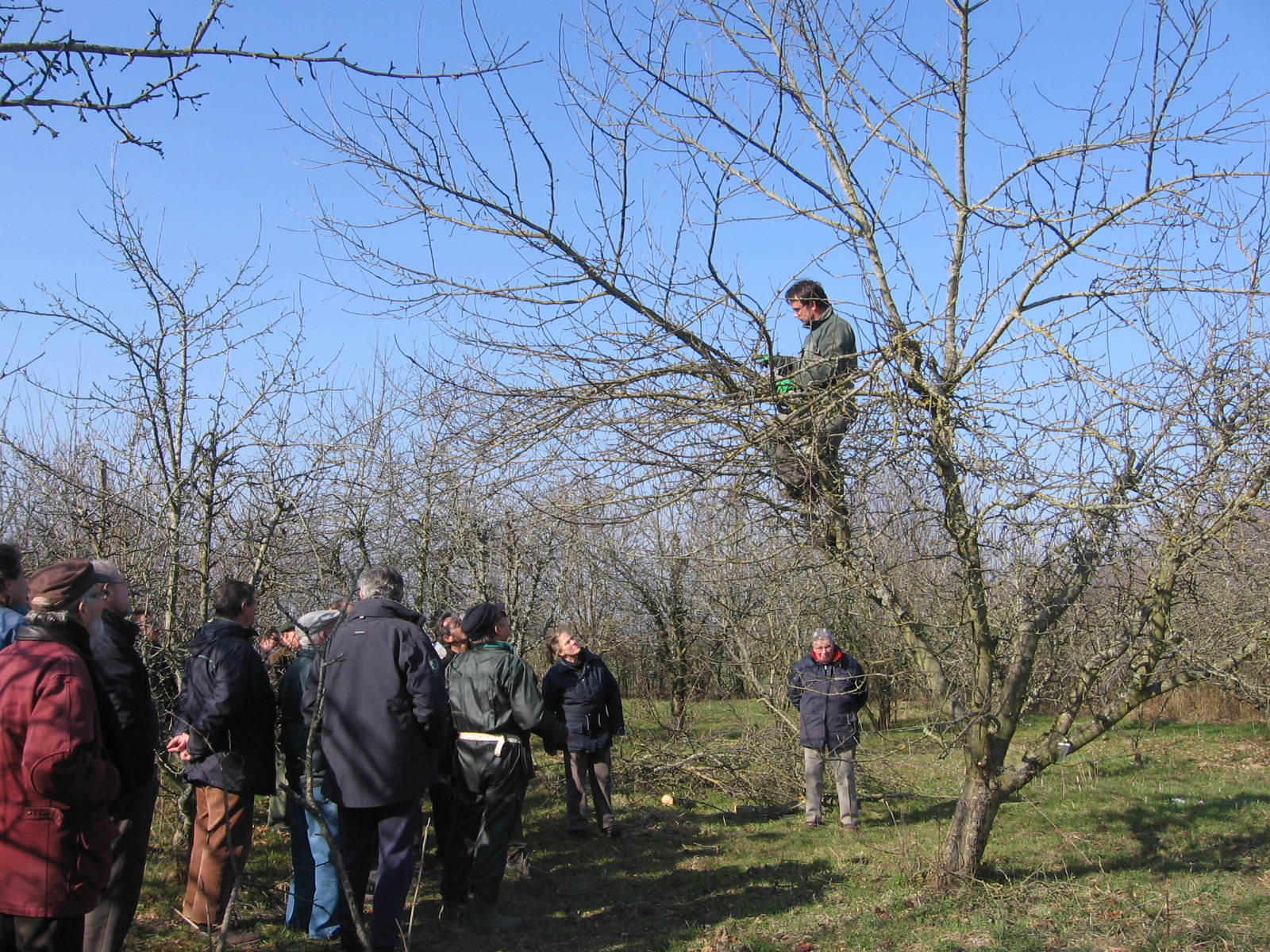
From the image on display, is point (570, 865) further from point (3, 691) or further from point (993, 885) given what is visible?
point (3, 691)

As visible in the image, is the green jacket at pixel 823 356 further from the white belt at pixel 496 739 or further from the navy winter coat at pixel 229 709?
the navy winter coat at pixel 229 709

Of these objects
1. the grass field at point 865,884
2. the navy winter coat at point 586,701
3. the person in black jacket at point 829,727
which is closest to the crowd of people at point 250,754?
the grass field at point 865,884

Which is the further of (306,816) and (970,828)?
(970,828)

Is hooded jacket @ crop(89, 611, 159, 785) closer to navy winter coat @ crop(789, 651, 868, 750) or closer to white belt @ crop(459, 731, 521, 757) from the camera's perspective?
white belt @ crop(459, 731, 521, 757)

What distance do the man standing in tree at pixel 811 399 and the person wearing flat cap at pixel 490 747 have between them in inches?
77.7

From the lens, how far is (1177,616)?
567 cm

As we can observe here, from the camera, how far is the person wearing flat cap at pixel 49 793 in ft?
9.25

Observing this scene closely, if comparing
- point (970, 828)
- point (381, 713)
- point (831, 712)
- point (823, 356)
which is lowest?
point (970, 828)

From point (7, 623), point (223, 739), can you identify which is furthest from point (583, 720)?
point (7, 623)

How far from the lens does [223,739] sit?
452cm

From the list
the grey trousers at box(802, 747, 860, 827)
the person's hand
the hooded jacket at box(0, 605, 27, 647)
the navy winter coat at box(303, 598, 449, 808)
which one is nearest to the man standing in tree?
the navy winter coat at box(303, 598, 449, 808)

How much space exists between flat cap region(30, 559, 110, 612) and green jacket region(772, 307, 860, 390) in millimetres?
2726

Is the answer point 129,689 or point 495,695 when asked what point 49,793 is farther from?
point 495,695

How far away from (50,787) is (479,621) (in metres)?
2.79
